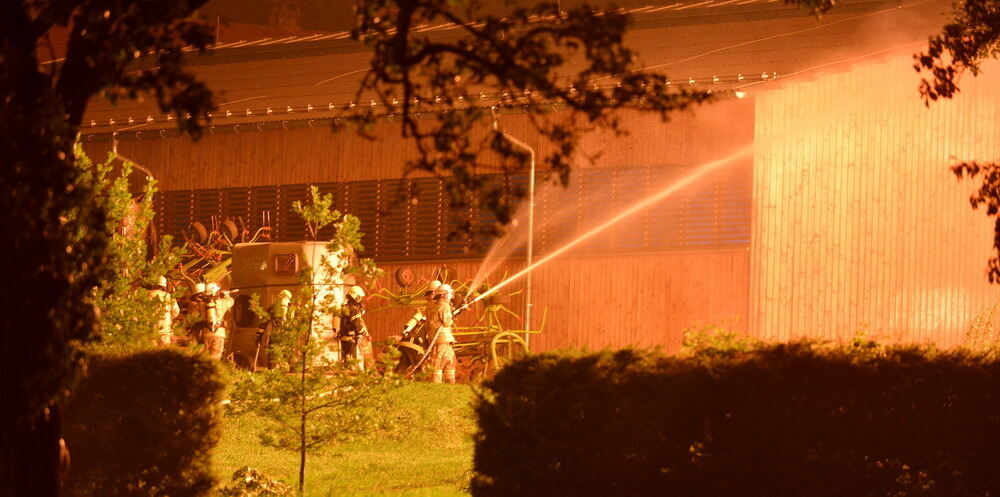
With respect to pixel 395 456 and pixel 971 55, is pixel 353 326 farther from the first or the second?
pixel 971 55

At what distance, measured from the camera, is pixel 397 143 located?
3167 cm

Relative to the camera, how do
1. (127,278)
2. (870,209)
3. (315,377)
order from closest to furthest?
(315,377), (127,278), (870,209)

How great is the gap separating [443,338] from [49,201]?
57.1 ft

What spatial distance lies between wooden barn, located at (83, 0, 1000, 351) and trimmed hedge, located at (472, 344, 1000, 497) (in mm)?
9510

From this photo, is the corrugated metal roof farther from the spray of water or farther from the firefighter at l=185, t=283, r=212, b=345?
the firefighter at l=185, t=283, r=212, b=345

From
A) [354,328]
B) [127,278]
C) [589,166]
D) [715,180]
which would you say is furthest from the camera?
[589,166]

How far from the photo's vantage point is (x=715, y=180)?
1072 inches

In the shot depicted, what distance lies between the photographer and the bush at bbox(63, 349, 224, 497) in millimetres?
9570

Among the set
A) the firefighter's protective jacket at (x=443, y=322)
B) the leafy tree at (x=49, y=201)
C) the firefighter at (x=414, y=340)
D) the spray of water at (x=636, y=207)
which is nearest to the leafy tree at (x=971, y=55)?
the leafy tree at (x=49, y=201)

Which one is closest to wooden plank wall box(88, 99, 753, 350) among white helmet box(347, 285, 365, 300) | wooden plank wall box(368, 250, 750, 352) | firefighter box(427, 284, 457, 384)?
wooden plank wall box(368, 250, 750, 352)

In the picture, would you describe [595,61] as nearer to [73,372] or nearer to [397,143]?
[73,372]

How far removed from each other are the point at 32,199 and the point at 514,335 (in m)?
20.7

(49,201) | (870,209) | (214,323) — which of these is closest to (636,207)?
(870,209)

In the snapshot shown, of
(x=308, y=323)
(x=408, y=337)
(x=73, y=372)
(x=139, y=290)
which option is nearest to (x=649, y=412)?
(x=73, y=372)
